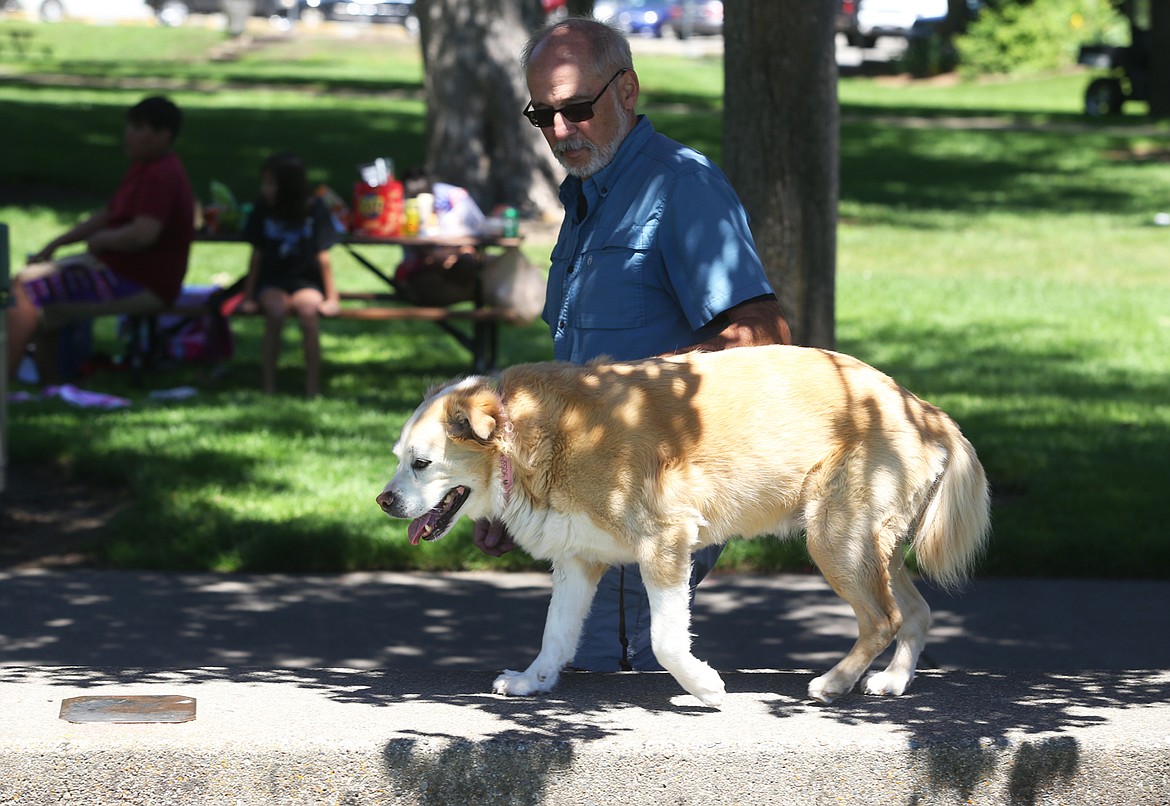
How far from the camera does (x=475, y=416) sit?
3957 mm

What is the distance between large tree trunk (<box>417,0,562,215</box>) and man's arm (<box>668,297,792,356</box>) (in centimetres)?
1192

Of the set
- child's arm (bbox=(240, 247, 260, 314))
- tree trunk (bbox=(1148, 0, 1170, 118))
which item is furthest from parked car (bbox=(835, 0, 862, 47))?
child's arm (bbox=(240, 247, 260, 314))

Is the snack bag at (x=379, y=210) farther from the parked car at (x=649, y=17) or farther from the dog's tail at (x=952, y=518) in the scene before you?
the parked car at (x=649, y=17)

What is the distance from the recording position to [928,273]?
1562 cm

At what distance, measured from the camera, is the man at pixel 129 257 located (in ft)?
32.7

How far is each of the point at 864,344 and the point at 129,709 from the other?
26.7 ft

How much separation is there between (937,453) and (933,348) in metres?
7.46

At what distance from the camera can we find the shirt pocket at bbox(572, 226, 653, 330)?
4.47 m

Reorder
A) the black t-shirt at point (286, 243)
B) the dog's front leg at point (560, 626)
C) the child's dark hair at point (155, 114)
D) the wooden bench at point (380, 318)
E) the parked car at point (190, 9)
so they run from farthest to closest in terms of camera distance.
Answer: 1. the parked car at point (190, 9)
2. the wooden bench at point (380, 318)
3. the black t-shirt at point (286, 243)
4. the child's dark hair at point (155, 114)
5. the dog's front leg at point (560, 626)

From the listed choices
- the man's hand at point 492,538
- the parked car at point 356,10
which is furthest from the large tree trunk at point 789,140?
the parked car at point 356,10

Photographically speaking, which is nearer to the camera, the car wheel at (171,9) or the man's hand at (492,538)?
the man's hand at (492,538)

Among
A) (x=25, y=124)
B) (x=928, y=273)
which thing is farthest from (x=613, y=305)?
(x=25, y=124)

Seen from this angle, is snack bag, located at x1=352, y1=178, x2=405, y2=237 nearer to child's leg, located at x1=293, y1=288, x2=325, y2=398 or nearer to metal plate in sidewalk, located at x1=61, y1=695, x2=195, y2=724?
child's leg, located at x1=293, y1=288, x2=325, y2=398

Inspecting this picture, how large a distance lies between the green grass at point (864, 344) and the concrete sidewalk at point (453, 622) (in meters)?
0.28
